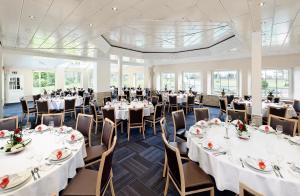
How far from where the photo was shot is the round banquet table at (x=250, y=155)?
1.44 meters

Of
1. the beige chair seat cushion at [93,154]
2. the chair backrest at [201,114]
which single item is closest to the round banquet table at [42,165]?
the beige chair seat cushion at [93,154]

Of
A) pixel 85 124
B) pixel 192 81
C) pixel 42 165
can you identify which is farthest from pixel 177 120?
pixel 192 81

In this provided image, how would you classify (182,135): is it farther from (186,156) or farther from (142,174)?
(142,174)

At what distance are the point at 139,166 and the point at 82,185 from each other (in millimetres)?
1524

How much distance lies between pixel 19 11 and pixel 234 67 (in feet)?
31.5

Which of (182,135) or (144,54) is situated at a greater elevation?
(144,54)

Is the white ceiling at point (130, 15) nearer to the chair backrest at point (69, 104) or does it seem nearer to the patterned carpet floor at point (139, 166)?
the chair backrest at point (69, 104)

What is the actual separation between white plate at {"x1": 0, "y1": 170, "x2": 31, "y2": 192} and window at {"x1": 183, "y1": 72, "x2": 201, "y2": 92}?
Result: 1081 centimetres

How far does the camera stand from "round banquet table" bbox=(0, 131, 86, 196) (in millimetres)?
1433

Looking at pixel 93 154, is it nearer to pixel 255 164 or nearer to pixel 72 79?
pixel 255 164

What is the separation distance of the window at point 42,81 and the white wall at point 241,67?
28.9 feet

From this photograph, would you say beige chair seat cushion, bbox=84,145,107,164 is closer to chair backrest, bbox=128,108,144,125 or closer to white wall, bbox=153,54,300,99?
chair backrest, bbox=128,108,144,125

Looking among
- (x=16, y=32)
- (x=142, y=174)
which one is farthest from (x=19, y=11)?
(x=142, y=174)

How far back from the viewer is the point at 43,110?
6039 mm
